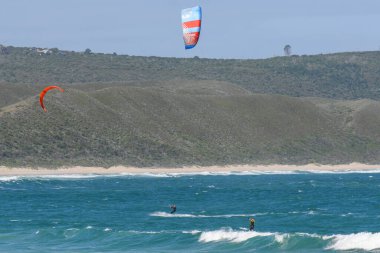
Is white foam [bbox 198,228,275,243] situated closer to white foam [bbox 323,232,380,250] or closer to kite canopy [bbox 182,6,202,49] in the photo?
white foam [bbox 323,232,380,250]

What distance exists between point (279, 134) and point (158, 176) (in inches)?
1929

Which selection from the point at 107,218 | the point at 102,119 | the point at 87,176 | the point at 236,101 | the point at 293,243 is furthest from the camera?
the point at 236,101

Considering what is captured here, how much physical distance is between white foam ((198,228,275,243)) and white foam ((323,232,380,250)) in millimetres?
4226

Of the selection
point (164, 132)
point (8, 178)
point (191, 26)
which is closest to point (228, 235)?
point (191, 26)

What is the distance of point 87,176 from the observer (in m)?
138

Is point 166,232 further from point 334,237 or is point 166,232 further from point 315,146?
point 315,146

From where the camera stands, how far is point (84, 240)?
58.8 meters

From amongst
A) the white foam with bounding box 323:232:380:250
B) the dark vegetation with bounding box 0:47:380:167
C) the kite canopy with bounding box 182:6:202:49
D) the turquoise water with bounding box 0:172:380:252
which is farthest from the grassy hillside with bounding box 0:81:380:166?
the white foam with bounding box 323:232:380:250

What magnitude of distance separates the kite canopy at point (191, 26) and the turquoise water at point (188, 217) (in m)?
11.3

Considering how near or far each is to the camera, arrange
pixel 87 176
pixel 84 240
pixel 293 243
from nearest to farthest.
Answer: pixel 293 243
pixel 84 240
pixel 87 176

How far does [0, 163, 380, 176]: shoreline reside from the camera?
13825 centimetres

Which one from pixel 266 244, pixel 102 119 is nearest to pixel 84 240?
pixel 266 244

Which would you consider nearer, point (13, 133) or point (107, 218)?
point (107, 218)

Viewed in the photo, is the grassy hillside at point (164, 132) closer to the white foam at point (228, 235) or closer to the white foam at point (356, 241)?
the white foam at point (228, 235)
